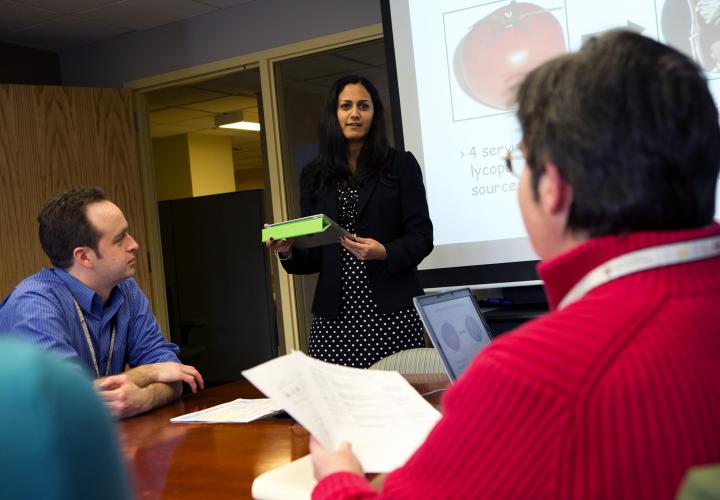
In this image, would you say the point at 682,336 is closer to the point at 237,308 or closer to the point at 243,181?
the point at 237,308

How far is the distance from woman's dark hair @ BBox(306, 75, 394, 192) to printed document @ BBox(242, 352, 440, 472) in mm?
1464

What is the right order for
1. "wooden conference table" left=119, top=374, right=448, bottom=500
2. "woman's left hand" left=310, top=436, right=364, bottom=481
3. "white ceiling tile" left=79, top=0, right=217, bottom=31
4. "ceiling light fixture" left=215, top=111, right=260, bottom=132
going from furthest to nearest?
"ceiling light fixture" left=215, top=111, right=260, bottom=132
"white ceiling tile" left=79, top=0, right=217, bottom=31
"wooden conference table" left=119, top=374, right=448, bottom=500
"woman's left hand" left=310, top=436, right=364, bottom=481

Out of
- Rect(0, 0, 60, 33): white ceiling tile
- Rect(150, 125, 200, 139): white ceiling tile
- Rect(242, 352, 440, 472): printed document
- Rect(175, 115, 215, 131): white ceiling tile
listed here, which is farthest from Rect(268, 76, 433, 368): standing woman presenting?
Rect(150, 125, 200, 139): white ceiling tile

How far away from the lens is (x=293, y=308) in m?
4.73

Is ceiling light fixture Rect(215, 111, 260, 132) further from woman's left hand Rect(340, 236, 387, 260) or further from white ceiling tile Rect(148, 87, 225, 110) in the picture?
woman's left hand Rect(340, 236, 387, 260)

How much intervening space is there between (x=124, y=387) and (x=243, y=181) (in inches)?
409

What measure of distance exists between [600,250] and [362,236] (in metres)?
1.91

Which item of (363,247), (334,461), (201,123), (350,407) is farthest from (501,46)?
(201,123)

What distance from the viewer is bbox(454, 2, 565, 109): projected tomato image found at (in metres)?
3.02

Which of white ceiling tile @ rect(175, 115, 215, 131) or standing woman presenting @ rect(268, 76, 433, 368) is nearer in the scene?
standing woman presenting @ rect(268, 76, 433, 368)

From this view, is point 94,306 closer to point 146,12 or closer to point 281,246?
point 281,246

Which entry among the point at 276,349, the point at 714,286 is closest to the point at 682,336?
the point at 714,286

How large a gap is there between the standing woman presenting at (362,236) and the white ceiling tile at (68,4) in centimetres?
238

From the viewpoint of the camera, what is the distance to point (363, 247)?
231 centimetres
